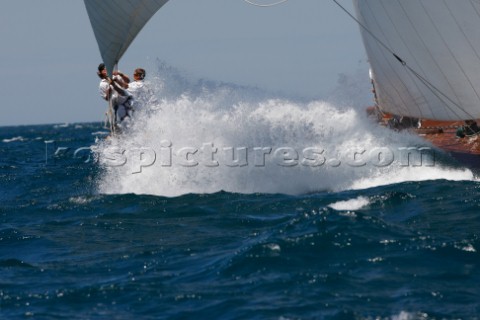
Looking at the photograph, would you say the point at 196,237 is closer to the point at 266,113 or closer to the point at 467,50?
the point at 467,50

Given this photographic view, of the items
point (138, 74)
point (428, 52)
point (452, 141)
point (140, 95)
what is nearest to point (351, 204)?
point (428, 52)

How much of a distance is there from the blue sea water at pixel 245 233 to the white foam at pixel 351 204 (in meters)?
0.07

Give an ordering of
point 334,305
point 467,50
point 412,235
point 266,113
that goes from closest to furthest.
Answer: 1. point 334,305
2. point 412,235
3. point 467,50
4. point 266,113

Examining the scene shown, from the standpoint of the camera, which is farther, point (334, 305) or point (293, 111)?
point (293, 111)

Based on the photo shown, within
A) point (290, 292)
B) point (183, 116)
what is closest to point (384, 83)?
point (183, 116)

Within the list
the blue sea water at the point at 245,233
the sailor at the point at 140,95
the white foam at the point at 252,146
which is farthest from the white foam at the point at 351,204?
the sailor at the point at 140,95

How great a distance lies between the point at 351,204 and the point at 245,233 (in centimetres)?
227

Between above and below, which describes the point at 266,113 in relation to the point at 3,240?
above

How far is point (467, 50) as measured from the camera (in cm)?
1488

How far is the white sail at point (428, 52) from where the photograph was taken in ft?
48.6

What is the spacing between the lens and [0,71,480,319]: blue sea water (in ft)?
28.7

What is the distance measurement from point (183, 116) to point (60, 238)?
693 centimetres

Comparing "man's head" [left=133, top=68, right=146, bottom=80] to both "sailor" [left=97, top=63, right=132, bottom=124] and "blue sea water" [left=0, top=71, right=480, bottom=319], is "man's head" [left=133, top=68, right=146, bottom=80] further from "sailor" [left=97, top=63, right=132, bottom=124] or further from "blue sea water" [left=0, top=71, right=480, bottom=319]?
"blue sea water" [left=0, top=71, right=480, bottom=319]

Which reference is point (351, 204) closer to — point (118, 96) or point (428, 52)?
point (428, 52)
